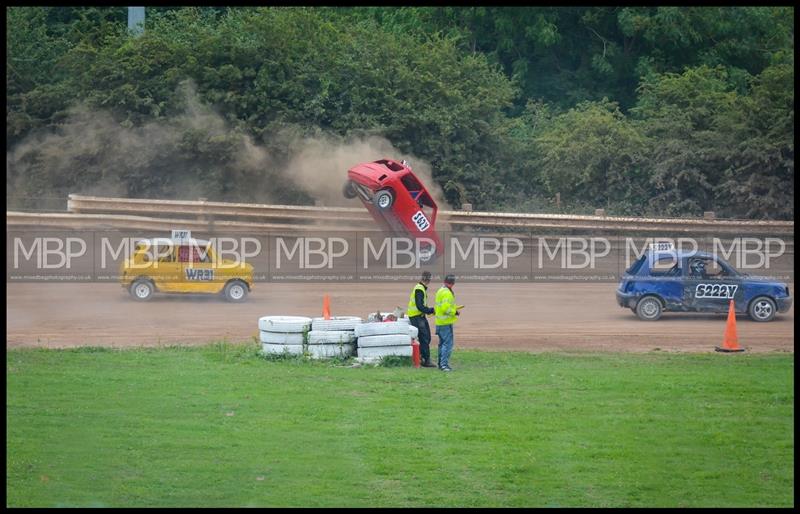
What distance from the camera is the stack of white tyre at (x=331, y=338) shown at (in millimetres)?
17750

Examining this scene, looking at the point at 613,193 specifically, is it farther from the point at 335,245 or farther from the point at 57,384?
the point at 57,384

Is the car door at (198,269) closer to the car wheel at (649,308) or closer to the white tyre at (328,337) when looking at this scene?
the white tyre at (328,337)

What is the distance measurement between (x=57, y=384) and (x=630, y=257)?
1817 cm

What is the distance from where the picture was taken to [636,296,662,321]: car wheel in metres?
23.1

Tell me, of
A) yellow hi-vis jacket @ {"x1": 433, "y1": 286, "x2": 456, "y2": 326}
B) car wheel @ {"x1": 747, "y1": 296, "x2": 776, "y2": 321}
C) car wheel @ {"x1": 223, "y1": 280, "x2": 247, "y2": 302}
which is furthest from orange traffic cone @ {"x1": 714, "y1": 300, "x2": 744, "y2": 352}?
car wheel @ {"x1": 223, "y1": 280, "x2": 247, "y2": 302}

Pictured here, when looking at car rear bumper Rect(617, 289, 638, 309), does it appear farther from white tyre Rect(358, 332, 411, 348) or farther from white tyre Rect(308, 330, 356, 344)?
white tyre Rect(308, 330, 356, 344)

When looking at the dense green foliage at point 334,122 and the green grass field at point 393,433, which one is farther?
the dense green foliage at point 334,122

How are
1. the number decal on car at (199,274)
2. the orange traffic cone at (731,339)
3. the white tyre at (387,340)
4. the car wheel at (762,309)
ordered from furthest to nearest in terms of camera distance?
1. the number decal on car at (199,274)
2. the car wheel at (762,309)
3. the orange traffic cone at (731,339)
4. the white tyre at (387,340)

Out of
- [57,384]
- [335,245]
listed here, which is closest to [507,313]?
[335,245]

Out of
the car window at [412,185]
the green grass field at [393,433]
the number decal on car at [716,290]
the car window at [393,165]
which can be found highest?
the car window at [393,165]

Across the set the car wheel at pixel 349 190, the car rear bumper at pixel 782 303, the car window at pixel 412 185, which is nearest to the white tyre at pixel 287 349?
the car window at pixel 412 185

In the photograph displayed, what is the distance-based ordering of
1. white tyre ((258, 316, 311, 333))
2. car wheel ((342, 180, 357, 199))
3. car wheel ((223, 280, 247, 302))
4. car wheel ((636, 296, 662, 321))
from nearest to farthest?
white tyre ((258, 316, 311, 333)), car wheel ((636, 296, 662, 321)), car wheel ((223, 280, 247, 302)), car wheel ((342, 180, 357, 199))

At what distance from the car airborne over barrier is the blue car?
8.50 metres

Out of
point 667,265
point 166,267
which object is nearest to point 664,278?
point 667,265
